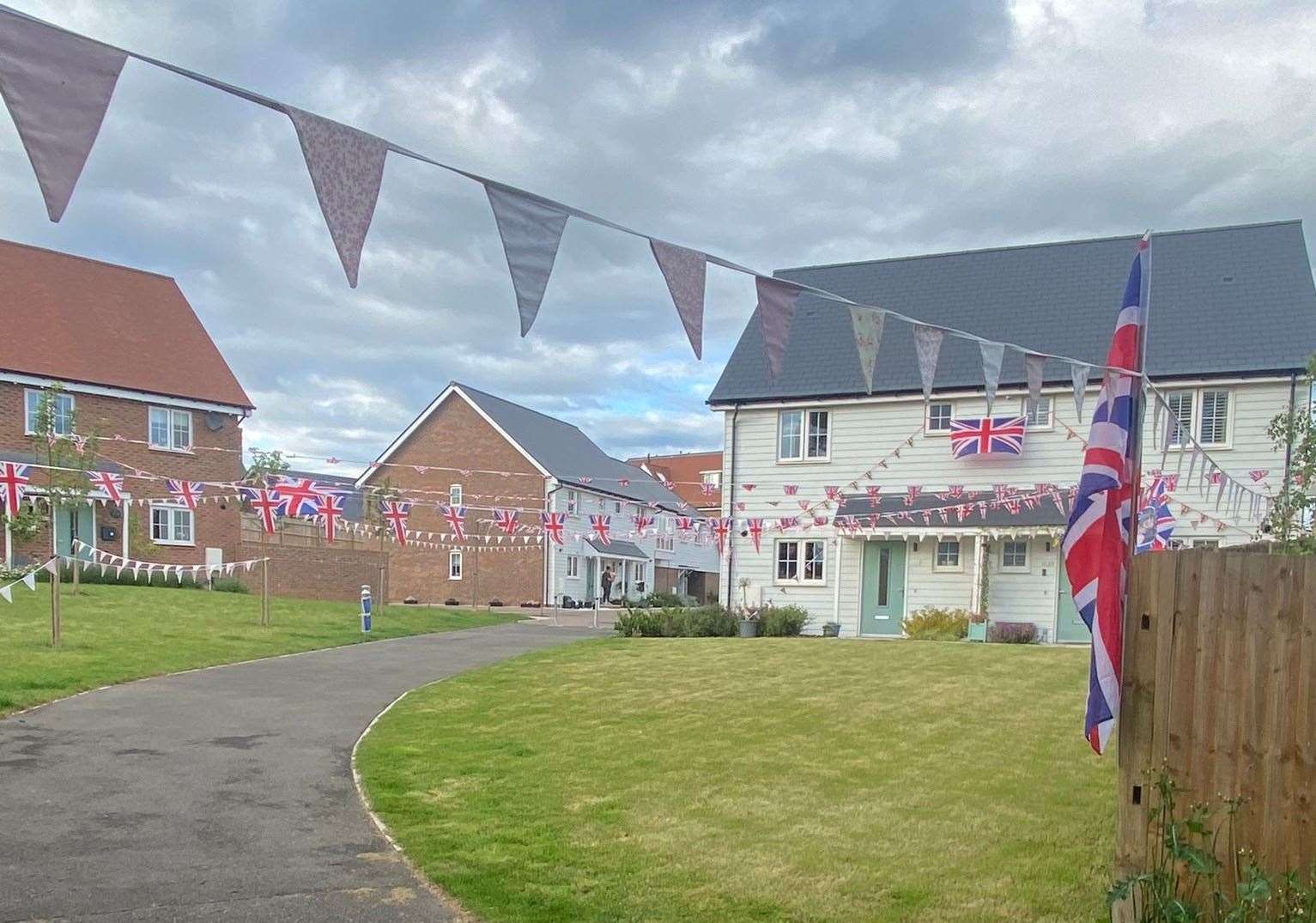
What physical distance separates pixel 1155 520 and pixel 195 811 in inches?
532

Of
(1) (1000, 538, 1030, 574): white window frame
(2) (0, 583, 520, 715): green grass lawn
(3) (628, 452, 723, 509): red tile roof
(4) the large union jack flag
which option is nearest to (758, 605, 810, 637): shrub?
(1) (1000, 538, 1030, 574): white window frame

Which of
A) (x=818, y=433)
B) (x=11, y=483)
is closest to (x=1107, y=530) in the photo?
(x=11, y=483)

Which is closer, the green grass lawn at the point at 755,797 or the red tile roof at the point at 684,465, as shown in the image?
the green grass lawn at the point at 755,797

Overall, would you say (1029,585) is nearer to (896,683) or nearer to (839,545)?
(839,545)

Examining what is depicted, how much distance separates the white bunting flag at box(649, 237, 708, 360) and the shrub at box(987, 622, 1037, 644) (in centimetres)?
1633

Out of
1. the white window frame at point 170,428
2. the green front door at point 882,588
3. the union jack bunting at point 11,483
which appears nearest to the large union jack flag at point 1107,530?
the green front door at point 882,588

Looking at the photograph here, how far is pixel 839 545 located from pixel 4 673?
16779 millimetres

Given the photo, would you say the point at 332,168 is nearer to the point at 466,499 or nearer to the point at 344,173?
the point at 344,173

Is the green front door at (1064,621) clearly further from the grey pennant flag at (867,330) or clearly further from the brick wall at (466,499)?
the brick wall at (466,499)

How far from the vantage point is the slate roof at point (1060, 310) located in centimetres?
2084

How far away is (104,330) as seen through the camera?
30.2 meters

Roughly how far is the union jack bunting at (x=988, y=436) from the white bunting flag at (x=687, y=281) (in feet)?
53.8

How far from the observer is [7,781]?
7633mm

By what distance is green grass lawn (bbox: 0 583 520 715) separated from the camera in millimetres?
12586
